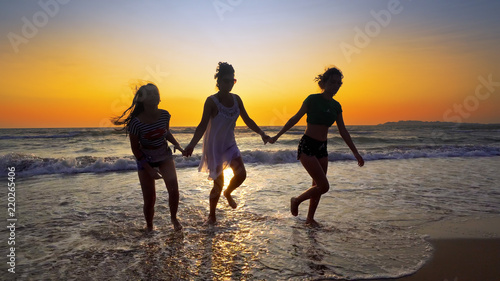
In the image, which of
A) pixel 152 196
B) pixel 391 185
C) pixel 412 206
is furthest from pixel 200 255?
pixel 391 185

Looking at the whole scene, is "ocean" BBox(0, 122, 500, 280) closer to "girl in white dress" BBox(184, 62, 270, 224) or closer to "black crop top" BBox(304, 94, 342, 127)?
"girl in white dress" BBox(184, 62, 270, 224)

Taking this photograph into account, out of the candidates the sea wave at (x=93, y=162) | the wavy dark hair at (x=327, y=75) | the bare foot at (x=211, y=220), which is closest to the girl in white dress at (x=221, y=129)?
the bare foot at (x=211, y=220)

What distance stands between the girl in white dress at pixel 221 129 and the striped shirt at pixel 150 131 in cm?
44

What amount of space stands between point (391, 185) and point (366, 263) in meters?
5.35

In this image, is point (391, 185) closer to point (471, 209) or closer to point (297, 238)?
point (471, 209)

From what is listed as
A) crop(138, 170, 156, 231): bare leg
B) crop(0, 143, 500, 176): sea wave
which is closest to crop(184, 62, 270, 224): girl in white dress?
crop(138, 170, 156, 231): bare leg

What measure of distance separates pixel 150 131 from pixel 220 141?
1.10 m

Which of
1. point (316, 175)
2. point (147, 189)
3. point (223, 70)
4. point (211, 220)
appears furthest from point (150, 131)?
point (316, 175)

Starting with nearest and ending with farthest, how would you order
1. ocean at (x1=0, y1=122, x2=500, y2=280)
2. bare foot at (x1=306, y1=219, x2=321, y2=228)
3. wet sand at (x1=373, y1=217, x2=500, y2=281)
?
wet sand at (x1=373, y1=217, x2=500, y2=281) < ocean at (x1=0, y1=122, x2=500, y2=280) < bare foot at (x1=306, y1=219, x2=321, y2=228)

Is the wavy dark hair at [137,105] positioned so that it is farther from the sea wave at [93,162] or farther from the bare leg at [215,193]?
the sea wave at [93,162]

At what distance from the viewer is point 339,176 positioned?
9.74 meters

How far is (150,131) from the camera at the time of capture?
4.17 metres

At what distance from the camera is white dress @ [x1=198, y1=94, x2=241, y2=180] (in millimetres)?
4648

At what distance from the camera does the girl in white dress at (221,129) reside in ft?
15.0
